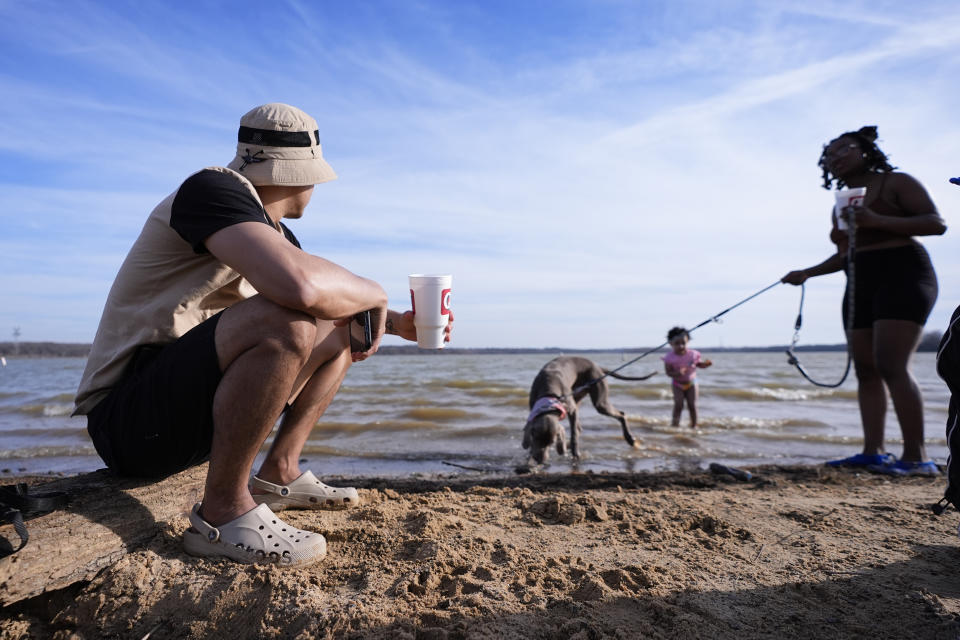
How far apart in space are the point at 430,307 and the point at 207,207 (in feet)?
3.12

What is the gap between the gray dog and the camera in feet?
20.4

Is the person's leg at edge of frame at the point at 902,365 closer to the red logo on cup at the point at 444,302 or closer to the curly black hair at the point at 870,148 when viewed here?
the curly black hair at the point at 870,148

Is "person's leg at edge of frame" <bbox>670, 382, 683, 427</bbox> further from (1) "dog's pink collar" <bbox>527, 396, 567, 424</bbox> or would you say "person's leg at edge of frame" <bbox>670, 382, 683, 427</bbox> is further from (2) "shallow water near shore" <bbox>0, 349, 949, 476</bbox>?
(1) "dog's pink collar" <bbox>527, 396, 567, 424</bbox>

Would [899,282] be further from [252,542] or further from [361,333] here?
[252,542]

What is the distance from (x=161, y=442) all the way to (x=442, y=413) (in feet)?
22.7

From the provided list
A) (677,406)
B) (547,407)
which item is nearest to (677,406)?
(677,406)

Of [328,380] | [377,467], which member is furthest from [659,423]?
[328,380]

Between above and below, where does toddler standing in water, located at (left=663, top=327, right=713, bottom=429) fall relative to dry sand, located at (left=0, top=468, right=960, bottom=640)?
above

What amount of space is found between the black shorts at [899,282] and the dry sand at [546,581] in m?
1.81

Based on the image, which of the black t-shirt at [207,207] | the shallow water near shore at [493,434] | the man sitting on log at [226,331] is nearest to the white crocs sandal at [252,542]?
the man sitting on log at [226,331]

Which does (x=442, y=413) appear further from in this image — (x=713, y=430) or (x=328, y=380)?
(x=328, y=380)

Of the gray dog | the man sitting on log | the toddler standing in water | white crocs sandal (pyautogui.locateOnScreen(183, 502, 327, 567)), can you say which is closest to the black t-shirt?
the man sitting on log

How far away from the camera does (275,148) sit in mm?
2393

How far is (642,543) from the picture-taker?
8.30 feet
